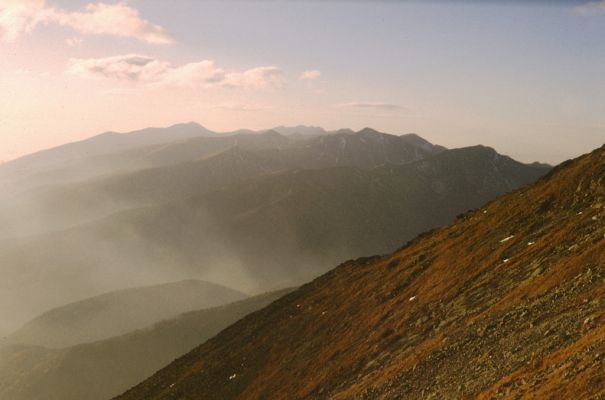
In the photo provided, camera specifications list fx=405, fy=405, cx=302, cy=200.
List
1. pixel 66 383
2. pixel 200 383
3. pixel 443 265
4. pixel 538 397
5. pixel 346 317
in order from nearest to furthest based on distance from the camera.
A: pixel 538 397
pixel 443 265
pixel 346 317
pixel 200 383
pixel 66 383

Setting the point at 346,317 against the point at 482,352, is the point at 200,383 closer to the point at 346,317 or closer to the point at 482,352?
the point at 346,317

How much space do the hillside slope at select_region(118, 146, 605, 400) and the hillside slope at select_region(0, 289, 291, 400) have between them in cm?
3741

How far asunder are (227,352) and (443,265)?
106ft

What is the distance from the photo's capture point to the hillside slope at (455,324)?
738 inches

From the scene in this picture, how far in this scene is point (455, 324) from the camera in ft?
90.8

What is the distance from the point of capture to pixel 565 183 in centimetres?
3975

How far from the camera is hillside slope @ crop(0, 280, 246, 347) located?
140250 mm

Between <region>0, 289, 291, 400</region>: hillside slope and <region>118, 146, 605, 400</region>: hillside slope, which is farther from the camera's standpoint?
<region>0, 289, 291, 400</region>: hillside slope

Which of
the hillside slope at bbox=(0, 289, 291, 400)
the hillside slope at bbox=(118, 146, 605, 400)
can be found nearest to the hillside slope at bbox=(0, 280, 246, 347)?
the hillside slope at bbox=(0, 289, 291, 400)

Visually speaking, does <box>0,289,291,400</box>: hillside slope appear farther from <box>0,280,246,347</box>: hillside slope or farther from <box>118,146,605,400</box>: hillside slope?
<box>118,146,605,400</box>: hillside slope

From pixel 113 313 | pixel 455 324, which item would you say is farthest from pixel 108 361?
pixel 455 324

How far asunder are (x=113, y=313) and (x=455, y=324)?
15106 cm

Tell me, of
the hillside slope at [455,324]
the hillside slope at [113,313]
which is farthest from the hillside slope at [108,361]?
the hillside slope at [455,324]

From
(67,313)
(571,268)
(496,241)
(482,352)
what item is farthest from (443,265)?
(67,313)
